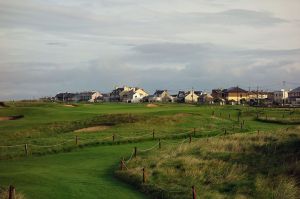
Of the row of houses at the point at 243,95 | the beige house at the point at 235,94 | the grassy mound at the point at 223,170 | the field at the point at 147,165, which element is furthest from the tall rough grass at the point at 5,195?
the beige house at the point at 235,94

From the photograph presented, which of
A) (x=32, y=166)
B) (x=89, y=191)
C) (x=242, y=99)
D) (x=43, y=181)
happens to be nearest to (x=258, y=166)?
(x=89, y=191)

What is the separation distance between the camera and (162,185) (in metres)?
21.0

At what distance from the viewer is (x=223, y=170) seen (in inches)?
927

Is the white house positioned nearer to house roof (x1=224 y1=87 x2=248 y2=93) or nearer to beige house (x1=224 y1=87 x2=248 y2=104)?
beige house (x1=224 y1=87 x2=248 y2=104)

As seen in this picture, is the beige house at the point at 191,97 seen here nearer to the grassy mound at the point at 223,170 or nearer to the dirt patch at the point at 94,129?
the dirt patch at the point at 94,129

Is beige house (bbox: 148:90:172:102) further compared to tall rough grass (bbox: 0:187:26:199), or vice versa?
beige house (bbox: 148:90:172:102)

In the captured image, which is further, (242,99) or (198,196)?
(242,99)

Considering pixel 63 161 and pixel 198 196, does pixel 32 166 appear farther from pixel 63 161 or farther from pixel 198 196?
pixel 198 196

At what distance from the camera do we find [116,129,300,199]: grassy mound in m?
20.0

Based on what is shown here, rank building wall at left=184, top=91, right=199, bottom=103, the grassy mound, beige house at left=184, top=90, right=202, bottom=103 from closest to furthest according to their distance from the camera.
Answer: the grassy mound < beige house at left=184, top=90, right=202, bottom=103 < building wall at left=184, top=91, right=199, bottom=103

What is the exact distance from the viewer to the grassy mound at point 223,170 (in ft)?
65.7

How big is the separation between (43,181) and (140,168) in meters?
5.33

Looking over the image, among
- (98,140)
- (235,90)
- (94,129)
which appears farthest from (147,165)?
(235,90)

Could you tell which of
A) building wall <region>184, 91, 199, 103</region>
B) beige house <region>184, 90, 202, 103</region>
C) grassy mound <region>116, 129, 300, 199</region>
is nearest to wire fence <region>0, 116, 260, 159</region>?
grassy mound <region>116, 129, 300, 199</region>
